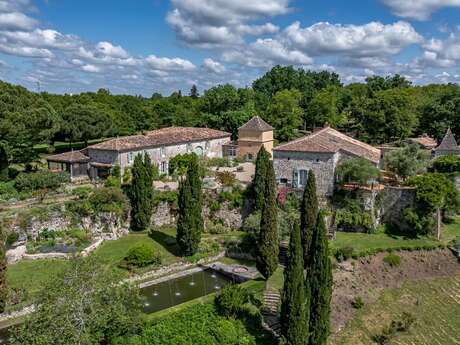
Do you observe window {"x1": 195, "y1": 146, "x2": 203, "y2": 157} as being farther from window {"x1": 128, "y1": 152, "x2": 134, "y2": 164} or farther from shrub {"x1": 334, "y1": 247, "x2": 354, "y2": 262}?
shrub {"x1": 334, "y1": 247, "x2": 354, "y2": 262}

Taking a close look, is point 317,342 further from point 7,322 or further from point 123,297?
point 7,322

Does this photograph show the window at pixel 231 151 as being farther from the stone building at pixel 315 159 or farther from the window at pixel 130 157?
the stone building at pixel 315 159

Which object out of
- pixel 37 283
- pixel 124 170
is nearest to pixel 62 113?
pixel 124 170

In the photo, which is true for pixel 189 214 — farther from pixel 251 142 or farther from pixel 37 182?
pixel 251 142

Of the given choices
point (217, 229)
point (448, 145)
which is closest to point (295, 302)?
point (217, 229)

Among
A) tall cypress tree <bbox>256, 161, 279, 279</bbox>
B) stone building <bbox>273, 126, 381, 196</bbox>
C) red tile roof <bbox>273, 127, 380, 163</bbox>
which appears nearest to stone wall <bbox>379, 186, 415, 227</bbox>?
stone building <bbox>273, 126, 381, 196</bbox>

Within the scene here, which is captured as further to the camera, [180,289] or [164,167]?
[164,167]
